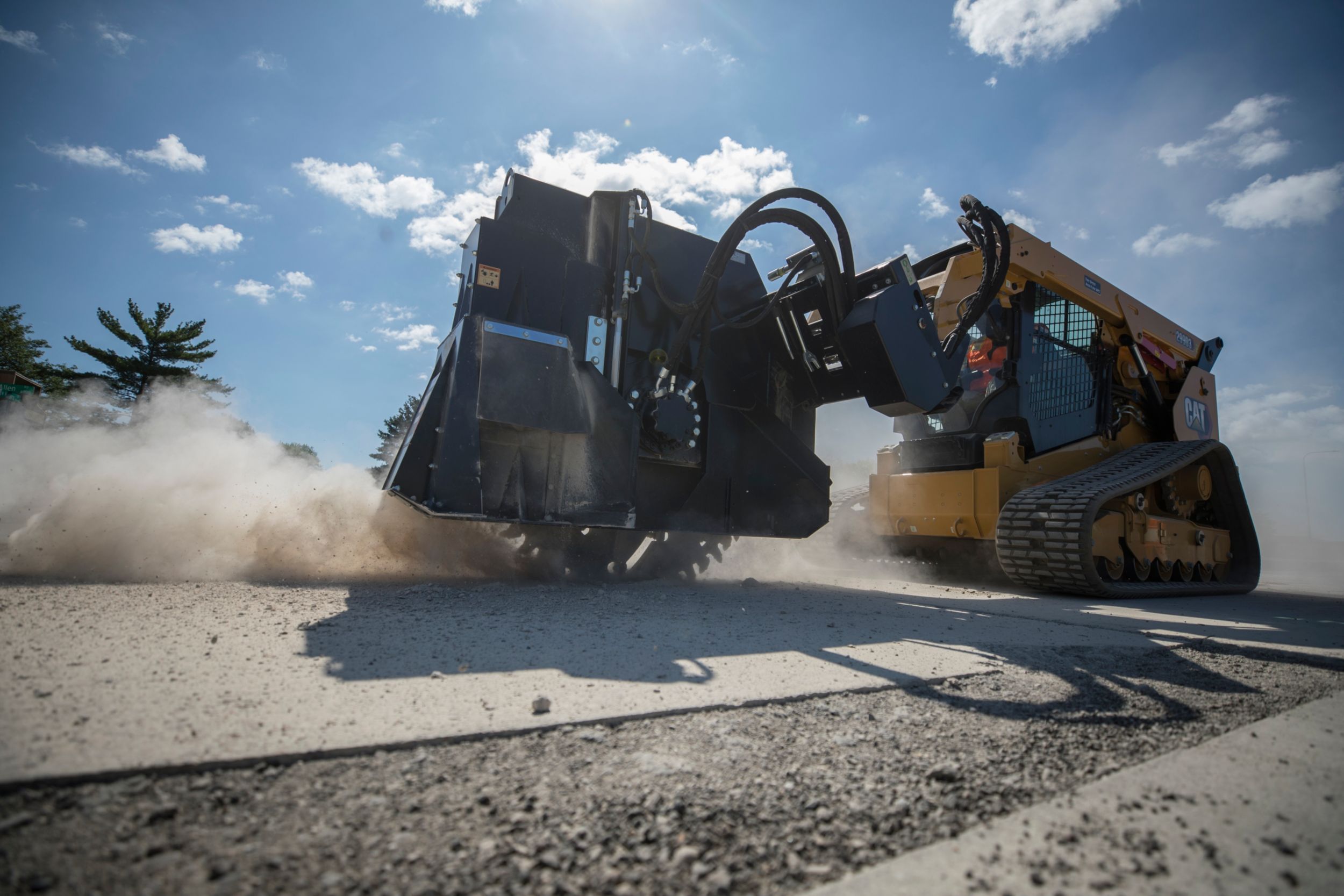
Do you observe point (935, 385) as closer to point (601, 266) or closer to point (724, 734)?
point (601, 266)

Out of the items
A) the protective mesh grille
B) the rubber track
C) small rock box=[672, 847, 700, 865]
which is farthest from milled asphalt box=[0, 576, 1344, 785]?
the protective mesh grille

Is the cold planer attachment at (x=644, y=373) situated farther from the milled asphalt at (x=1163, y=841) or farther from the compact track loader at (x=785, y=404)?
the milled asphalt at (x=1163, y=841)

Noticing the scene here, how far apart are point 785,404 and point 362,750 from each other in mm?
Answer: 4076

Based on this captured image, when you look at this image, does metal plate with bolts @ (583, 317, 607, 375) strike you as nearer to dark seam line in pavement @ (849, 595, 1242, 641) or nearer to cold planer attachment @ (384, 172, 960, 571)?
cold planer attachment @ (384, 172, 960, 571)

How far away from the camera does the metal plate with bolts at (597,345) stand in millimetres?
3973

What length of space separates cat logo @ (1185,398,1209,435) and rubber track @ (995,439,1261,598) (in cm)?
102

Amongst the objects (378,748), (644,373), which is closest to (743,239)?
(644,373)

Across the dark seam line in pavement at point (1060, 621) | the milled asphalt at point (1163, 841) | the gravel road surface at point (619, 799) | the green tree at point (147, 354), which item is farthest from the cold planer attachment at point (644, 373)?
the green tree at point (147, 354)

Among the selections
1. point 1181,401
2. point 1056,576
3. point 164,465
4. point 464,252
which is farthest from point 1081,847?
point 1181,401

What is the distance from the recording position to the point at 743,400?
4.71 meters

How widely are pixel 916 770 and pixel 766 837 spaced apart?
43cm

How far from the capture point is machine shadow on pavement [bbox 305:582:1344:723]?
183 centimetres

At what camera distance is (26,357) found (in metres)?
31.6

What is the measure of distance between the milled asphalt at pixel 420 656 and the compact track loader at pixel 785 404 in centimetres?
72
